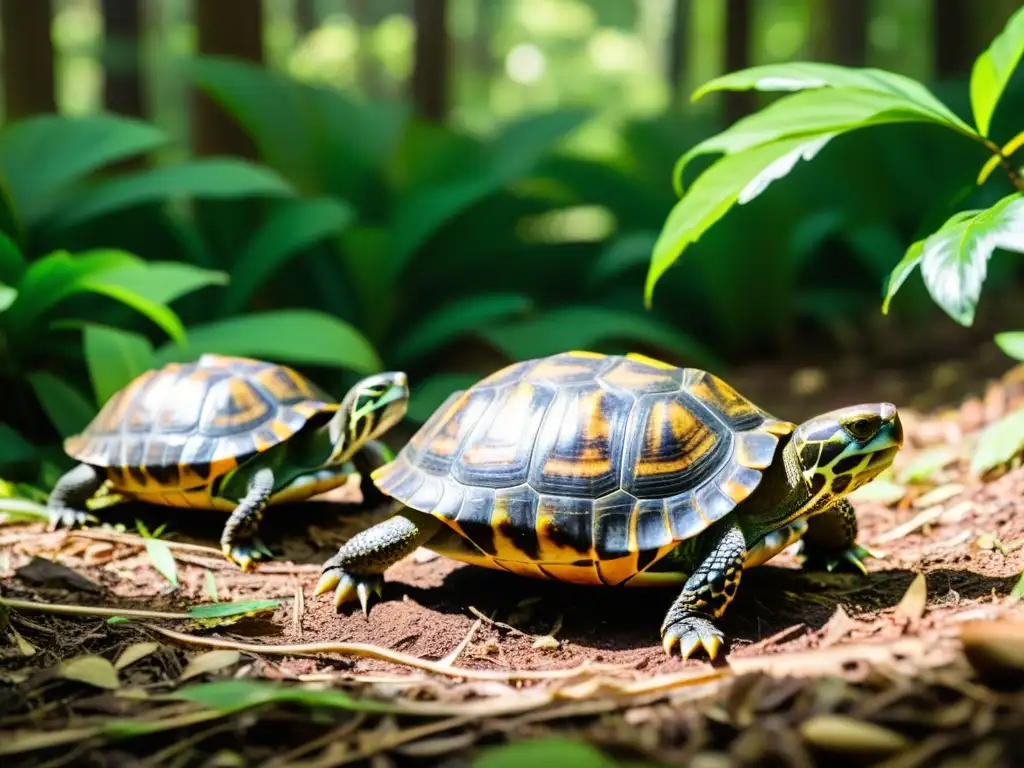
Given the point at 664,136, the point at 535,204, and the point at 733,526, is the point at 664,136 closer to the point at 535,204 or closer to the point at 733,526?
the point at 535,204

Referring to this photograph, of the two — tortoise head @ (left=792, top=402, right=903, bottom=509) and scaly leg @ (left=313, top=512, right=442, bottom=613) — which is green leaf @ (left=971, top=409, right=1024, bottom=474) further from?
scaly leg @ (left=313, top=512, right=442, bottom=613)

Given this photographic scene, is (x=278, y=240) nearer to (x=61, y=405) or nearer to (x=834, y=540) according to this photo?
(x=61, y=405)

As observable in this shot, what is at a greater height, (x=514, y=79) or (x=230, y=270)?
(x=514, y=79)

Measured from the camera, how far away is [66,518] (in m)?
3.36

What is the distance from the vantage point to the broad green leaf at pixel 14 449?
3.84 metres

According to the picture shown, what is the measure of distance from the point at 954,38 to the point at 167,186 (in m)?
7.41

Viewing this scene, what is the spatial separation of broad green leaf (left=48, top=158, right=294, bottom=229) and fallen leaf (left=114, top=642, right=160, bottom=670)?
322 centimetres

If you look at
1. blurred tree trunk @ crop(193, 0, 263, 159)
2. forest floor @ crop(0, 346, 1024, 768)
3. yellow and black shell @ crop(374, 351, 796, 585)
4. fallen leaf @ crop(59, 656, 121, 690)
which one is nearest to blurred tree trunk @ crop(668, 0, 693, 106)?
blurred tree trunk @ crop(193, 0, 263, 159)

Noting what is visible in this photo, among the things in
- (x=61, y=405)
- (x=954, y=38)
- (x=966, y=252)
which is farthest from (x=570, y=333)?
(x=954, y=38)

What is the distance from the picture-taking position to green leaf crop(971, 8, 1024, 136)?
107 inches

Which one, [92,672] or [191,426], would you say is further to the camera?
[191,426]

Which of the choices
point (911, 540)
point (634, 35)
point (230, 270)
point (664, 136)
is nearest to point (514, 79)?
point (634, 35)

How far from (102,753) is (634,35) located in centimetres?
2921

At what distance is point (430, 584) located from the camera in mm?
2932
